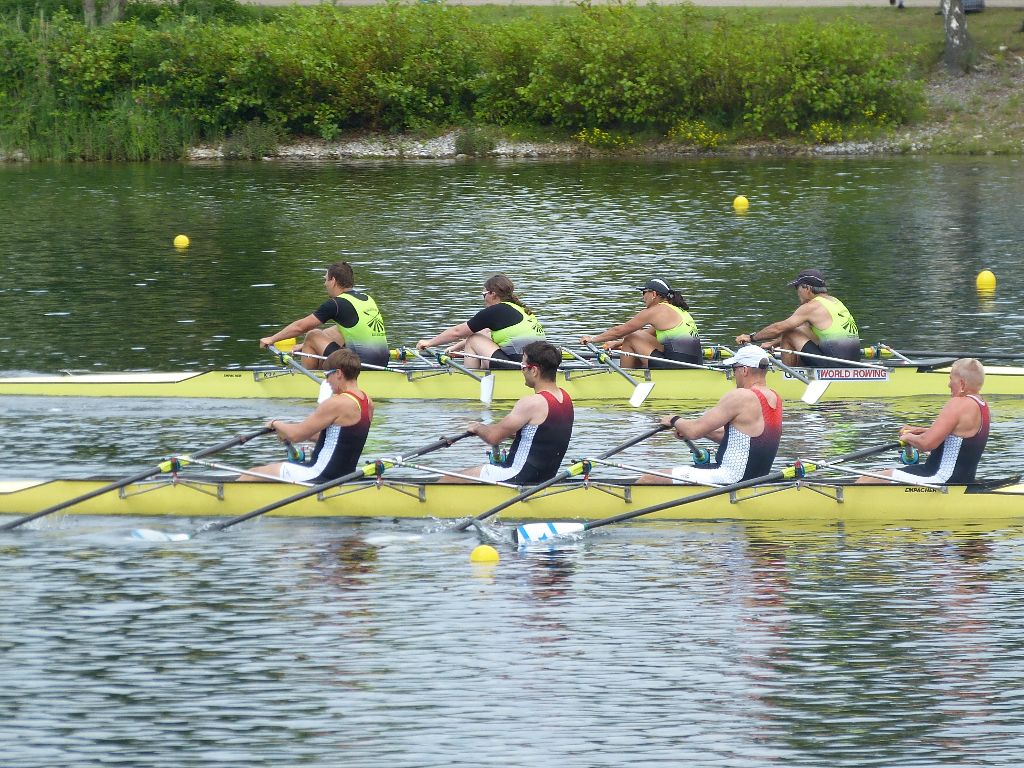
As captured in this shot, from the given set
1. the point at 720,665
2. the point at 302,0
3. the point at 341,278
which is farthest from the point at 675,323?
the point at 302,0

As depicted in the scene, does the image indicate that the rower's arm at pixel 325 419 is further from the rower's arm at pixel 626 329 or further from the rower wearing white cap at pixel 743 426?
the rower's arm at pixel 626 329

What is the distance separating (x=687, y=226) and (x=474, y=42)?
571 inches

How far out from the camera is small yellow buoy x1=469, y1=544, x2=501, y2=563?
13352 mm

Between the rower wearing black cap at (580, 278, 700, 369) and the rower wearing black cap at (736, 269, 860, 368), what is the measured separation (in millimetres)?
767

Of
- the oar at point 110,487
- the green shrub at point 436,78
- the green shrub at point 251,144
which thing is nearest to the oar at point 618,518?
the oar at point 110,487

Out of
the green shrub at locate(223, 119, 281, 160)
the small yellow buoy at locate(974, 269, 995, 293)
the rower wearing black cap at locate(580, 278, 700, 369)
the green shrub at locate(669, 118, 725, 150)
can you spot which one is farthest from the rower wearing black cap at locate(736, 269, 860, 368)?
the green shrub at locate(223, 119, 281, 160)

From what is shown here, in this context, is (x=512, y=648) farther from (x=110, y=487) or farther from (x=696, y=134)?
(x=696, y=134)

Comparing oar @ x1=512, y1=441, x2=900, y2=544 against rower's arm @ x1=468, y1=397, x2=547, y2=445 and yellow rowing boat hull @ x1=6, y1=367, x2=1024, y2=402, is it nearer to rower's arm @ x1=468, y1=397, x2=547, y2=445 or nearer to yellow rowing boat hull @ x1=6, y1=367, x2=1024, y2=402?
rower's arm @ x1=468, y1=397, x2=547, y2=445

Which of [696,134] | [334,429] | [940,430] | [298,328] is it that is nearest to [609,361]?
[298,328]

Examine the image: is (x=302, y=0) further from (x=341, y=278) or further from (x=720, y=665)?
(x=720, y=665)

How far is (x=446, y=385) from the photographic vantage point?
19.3 meters

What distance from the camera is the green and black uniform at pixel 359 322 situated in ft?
60.8

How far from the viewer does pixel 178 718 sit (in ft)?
34.1

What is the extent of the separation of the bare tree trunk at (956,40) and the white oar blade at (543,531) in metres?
34.6
